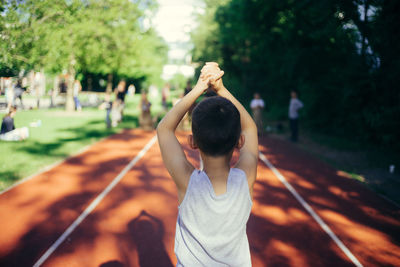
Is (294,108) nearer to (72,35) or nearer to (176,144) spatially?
(72,35)

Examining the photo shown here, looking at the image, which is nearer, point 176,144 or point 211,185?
point 211,185

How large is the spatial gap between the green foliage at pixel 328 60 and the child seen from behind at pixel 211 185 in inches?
379

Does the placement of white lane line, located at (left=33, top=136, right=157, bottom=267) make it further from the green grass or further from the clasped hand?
the clasped hand

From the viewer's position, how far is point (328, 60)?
15.1 metres

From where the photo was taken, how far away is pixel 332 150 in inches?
528

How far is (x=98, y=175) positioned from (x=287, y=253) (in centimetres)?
575

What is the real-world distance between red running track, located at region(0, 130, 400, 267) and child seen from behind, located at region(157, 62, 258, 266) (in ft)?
10.5

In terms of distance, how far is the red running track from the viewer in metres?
4.74

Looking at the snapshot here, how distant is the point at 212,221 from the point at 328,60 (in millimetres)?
15613

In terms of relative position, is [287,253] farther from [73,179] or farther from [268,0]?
[268,0]

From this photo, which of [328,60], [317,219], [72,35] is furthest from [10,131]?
[328,60]

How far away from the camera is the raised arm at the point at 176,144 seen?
163cm

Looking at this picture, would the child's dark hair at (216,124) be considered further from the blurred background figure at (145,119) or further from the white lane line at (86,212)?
the blurred background figure at (145,119)

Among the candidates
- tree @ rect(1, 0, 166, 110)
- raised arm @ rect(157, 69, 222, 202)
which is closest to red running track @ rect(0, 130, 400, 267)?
raised arm @ rect(157, 69, 222, 202)
